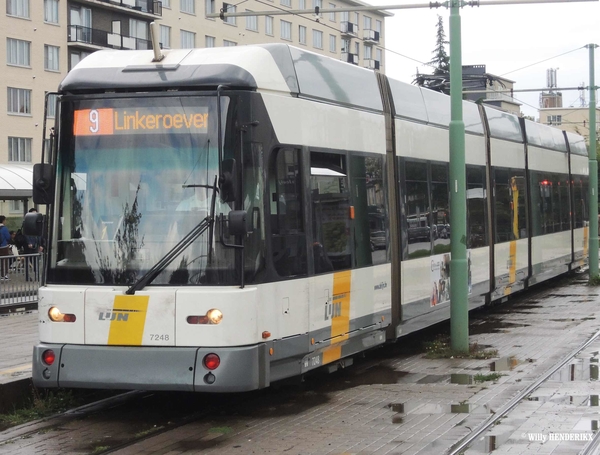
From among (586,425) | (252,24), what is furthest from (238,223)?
(252,24)

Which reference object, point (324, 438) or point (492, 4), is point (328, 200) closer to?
point (324, 438)

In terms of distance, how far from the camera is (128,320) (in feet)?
28.8

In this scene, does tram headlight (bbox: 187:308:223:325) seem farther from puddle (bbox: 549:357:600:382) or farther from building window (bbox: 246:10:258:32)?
building window (bbox: 246:10:258:32)

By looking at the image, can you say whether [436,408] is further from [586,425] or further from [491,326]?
[491,326]

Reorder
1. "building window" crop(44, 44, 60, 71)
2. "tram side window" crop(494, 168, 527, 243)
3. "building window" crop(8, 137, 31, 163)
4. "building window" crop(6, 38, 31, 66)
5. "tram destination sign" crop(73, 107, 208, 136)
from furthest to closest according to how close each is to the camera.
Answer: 1. "building window" crop(44, 44, 60, 71)
2. "building window" crop(8, 137, 31, 163)
3. "building window" crop(6, 38, 31, 66)
4. "tram side window" crop(494, 168, 527, 243)
5. "tram destination sign" crop(73, 107, 208, 136)

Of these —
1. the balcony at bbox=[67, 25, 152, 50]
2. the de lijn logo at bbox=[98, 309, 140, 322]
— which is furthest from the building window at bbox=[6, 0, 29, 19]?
the de lijn logo at bbox=[98, 309, 140, 322]

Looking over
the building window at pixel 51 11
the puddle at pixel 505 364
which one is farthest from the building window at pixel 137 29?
the puddle at pixel 505 364

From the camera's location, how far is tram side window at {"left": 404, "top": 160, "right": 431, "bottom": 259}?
1282cm

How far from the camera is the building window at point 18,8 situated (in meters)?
50.3

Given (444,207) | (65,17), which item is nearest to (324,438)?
(444,207)

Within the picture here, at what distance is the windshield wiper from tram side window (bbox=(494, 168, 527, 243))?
944 centimetres

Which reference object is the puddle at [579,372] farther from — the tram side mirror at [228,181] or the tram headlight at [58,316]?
the tram headlight at [58,316]

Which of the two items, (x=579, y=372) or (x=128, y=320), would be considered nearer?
(x=128, y=320)

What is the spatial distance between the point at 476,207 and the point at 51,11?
136 feet
